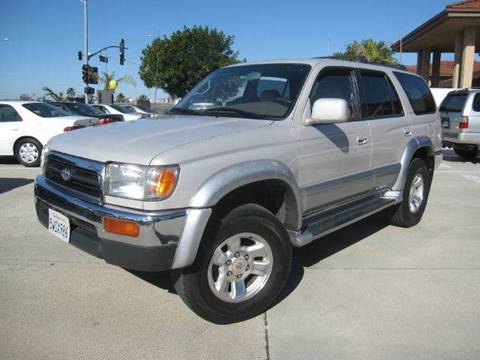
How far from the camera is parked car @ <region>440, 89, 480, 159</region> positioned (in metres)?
11.2

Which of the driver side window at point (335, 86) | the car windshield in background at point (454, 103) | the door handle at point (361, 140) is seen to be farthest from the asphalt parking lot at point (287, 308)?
the car windshield in background at point (454, 103)

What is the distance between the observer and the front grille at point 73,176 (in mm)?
3047

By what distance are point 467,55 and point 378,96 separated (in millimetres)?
18686

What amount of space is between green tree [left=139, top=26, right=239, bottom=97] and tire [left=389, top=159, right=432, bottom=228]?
114 feet

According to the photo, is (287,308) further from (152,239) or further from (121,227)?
(121,227)

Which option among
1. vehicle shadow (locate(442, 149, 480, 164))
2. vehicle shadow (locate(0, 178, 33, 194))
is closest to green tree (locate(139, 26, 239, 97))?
vehicle shadow (locate(442, 149, 480, 164))

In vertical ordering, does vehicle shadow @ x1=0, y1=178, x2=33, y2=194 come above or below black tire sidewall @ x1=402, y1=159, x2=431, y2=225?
below

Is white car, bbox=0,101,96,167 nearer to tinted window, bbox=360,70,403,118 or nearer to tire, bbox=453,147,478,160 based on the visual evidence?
tinted window, bbox=360,70,403,118

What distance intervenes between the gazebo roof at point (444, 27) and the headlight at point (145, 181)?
64.0 ft

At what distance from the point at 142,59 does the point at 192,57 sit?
644 cm

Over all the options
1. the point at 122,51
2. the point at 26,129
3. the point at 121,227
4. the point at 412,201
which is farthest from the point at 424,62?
the point at 121,227

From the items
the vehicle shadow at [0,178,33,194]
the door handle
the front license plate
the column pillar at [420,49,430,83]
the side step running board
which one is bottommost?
the vehicle shadow at [0,178,33,194]

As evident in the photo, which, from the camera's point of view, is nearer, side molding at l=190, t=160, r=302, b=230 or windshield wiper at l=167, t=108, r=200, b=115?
side molding at l=190, t=160, r=302, b=230

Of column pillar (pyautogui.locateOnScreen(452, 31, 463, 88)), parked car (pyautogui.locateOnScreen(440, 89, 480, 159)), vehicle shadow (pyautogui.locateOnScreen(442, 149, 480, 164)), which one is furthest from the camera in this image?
column pillar (pyautogui.locateOnScreen(452, 31, 463, 88))
